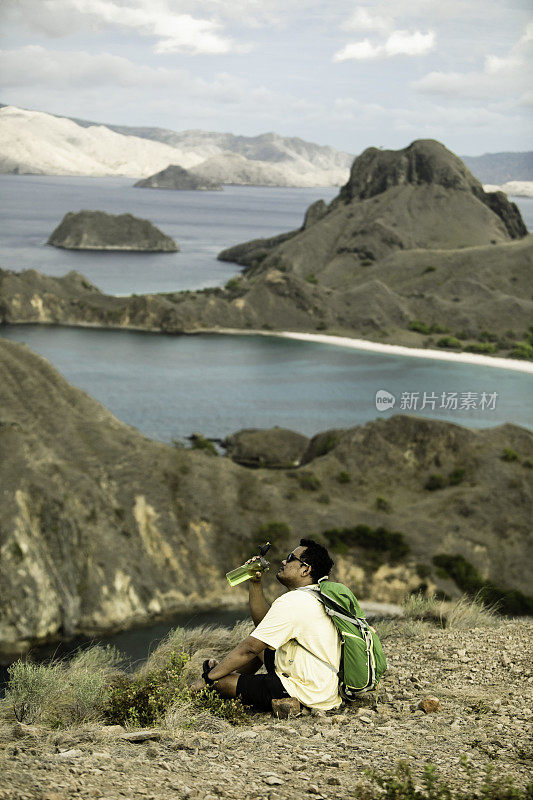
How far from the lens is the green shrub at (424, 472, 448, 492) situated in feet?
139

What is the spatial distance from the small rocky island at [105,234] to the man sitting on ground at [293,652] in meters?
188

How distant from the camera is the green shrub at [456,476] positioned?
4216cm

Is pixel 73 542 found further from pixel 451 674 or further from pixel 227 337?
pixel 227 337

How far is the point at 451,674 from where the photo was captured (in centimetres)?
823

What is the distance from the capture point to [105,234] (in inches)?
7426

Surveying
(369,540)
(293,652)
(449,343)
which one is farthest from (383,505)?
(449,343)

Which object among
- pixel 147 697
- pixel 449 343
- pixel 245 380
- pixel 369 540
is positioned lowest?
pixel 369 540

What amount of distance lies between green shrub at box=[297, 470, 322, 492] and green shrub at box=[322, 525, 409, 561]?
3.96m

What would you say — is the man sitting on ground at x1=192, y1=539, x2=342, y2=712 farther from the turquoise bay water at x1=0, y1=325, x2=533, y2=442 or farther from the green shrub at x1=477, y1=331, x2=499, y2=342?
the green shrub at x1=477, y1=331, x2=499, y2=342

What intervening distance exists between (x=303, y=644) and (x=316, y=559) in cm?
69

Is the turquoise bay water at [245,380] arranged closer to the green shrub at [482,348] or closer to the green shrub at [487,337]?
the green shrub at [482,348]

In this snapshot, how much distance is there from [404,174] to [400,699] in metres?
159

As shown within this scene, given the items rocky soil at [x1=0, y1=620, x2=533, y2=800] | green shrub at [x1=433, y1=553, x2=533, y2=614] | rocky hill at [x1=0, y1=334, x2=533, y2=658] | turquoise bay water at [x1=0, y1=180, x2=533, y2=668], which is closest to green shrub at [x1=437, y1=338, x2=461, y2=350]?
turquoise bay water at [x1=0, y1=180, x2=533, y2=668]

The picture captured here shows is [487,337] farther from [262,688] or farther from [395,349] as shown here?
[262,688]
